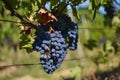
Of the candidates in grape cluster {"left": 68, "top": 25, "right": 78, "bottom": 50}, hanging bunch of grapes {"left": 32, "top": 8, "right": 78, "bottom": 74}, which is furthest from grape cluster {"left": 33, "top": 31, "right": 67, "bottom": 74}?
grape cluster {"left": 68, "top": 25, "right": 78, "bottom": 50}

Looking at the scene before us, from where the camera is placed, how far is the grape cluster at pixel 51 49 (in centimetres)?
271

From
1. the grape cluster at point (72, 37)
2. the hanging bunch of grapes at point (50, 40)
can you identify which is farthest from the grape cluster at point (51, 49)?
the grape cluster at point (72, 37)

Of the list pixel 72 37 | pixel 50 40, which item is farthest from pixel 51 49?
pixel 72 37

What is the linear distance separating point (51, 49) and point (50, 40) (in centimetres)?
6

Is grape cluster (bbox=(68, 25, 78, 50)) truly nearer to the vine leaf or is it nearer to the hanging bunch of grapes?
the hanging bunch of grapes

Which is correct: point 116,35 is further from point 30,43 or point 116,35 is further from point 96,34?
point 30,43

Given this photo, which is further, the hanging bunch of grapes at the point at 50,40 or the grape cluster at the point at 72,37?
the grape cluster at the point at 72,37

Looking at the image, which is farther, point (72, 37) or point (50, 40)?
point (72, 37)

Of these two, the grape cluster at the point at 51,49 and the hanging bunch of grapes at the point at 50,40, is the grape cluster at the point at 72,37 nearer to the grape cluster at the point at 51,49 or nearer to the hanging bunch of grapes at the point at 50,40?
the hanging bunch of grapes at the point at 50,40

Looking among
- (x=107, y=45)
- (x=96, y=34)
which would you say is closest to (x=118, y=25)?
(x=107, y=45)

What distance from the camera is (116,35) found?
5.33 m

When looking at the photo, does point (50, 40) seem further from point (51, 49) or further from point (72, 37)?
point (72, 37)

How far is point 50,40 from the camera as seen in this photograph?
2711mm

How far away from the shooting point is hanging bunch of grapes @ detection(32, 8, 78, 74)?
271cm
